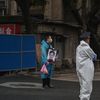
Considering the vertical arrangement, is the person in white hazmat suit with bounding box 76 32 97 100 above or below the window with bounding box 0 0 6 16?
below

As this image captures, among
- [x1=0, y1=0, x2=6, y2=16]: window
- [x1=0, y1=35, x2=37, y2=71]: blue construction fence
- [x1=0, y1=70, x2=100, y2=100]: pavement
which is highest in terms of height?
[x1=0, y1=0, x2=6, y2=16]: window

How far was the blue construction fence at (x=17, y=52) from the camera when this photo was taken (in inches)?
1046

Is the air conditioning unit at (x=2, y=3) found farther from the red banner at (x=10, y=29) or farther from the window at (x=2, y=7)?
the red banner at (x=10, y=29)

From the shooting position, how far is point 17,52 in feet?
90.1

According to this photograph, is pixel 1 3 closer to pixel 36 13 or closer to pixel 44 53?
pixel 36 13

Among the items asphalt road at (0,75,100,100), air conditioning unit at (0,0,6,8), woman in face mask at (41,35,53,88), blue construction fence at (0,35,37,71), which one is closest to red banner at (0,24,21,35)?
blue construction fence at (0,35,37,71)

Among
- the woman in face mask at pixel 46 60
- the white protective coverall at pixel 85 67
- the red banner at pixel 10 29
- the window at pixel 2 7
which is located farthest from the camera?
the window at pixel 2 7

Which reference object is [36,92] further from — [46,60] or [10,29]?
[10,29]

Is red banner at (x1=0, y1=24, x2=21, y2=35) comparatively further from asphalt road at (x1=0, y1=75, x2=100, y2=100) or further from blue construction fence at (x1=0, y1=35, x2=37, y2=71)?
asphalt road at (x1=0, y1=75, x2=100, y2=100)

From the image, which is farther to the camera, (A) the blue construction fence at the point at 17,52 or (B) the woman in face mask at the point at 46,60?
(A) the blue construction fence at the point at 17,52

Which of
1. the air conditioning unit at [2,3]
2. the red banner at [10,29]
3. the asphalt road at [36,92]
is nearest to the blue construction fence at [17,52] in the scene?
the asphalt road at [36,92]

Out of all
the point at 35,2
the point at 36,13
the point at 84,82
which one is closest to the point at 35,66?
the point at 35,2

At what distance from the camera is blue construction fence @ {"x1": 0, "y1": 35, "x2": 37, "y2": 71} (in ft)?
87.2

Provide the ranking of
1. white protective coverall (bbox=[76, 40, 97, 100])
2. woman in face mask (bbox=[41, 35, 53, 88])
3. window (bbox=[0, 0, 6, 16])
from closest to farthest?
white protective coverall (bbox=[76, 40, 97, 100]), woman in face mask (bbox=[41, 35, 53, 88]), window (bbox=[0, 0, 6, 16])
